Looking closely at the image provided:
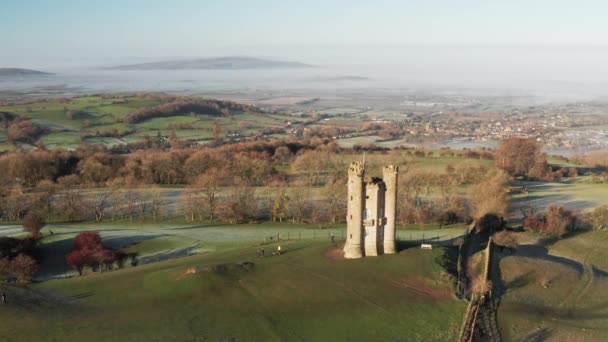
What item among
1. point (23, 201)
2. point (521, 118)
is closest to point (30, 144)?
point (23, 201)

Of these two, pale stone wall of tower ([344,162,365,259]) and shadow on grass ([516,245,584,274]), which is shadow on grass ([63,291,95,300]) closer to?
pale stone wall of tower ([344,162,365,259])

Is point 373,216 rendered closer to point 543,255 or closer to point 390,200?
point 390,200

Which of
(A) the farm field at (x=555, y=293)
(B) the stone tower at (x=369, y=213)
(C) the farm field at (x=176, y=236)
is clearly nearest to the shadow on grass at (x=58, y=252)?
(C) the farm field at (x=176, y=236)

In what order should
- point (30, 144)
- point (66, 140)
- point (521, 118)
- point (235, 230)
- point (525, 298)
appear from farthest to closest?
point (521, 118) → point (66, 140) → point (30, 144) → point (235, 230) → point (525, 298)

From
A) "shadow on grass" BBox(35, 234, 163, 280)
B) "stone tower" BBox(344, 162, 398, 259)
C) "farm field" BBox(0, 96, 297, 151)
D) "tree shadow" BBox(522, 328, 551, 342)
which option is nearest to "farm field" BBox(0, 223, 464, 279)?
"shadow on grass" BBox(35, 234, 163, 280)

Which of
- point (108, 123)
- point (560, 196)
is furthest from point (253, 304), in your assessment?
point (108, 123)

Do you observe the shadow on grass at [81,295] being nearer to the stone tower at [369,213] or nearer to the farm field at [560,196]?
the stone tower at [369,213]

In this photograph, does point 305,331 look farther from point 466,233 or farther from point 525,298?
point 466,233
